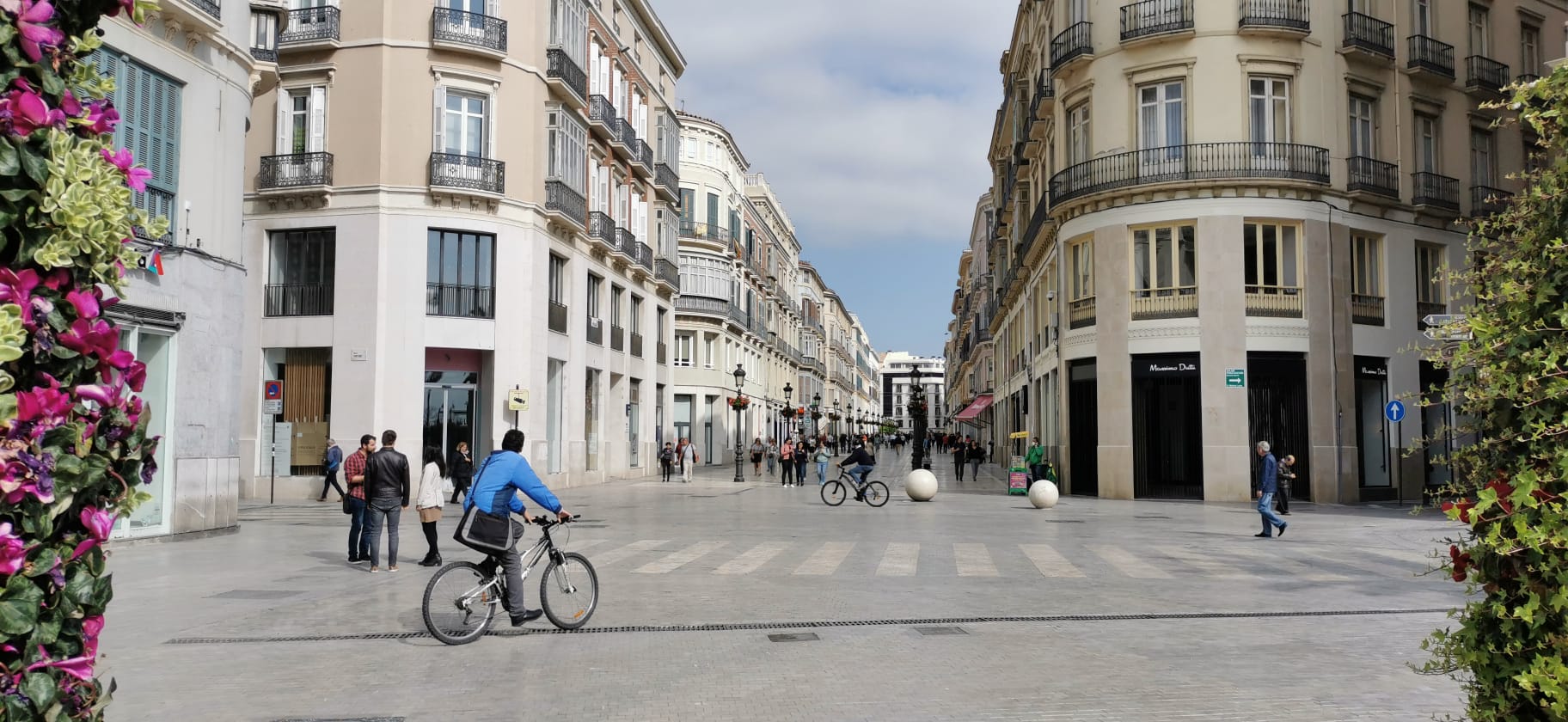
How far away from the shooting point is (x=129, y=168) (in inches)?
132

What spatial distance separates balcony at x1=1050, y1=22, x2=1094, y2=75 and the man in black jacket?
22.9m

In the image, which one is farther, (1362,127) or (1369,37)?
(1362,127)

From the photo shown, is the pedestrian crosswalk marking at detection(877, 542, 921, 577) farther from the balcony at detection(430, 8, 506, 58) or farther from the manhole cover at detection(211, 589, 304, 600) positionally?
the balcony at detection(430, 8, 506, 58)

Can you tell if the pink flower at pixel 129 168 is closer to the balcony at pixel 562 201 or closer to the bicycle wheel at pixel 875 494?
the bicycle wheel at pixel 875 494

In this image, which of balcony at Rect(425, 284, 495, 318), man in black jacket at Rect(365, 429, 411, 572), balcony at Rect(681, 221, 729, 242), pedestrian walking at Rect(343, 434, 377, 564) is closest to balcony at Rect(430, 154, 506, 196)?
balcony at Rect(425, 284, 495, 318)

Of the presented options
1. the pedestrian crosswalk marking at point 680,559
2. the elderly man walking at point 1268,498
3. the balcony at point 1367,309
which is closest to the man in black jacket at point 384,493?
the pedestrian crosswalk marking at point 680,559

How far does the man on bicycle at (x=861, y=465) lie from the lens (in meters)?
27.2

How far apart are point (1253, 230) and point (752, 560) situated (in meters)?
19.5

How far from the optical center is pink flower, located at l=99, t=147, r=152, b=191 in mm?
3230

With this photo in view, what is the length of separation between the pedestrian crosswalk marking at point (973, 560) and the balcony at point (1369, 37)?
19.8 meters

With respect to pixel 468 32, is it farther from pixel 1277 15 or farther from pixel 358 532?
pixel 1277 15

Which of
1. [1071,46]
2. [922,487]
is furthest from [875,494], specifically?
[1071,46]

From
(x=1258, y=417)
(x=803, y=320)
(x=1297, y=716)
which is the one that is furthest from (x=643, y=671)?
(x=803, y=320)

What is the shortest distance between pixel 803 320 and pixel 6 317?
3931 inches
